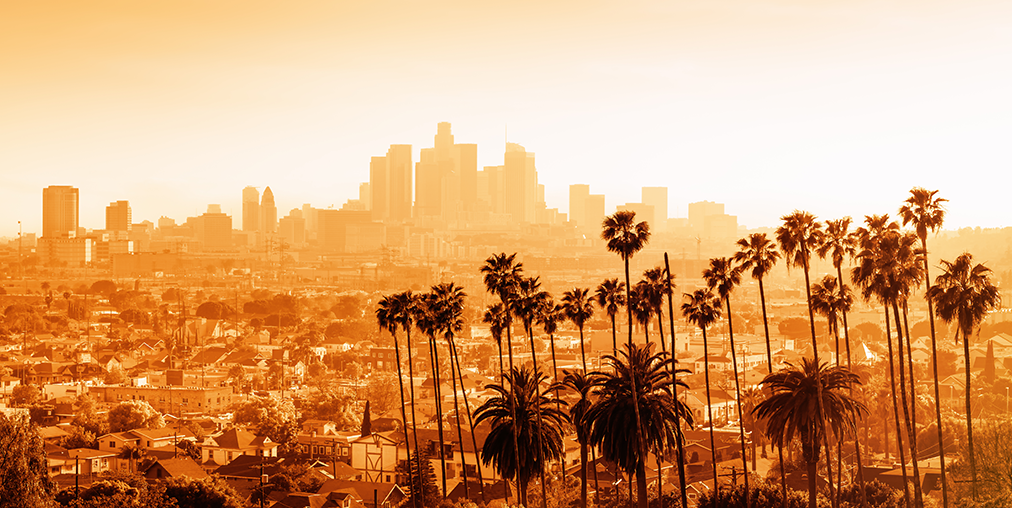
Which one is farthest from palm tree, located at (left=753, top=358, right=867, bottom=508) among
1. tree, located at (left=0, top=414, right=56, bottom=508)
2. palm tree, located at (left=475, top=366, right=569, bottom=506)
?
tree, located at (left=0, top=414, right=56, bottom=508)

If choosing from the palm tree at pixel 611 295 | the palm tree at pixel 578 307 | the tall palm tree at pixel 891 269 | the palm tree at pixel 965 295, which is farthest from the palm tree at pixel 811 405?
the palm tree at pixel 578 307

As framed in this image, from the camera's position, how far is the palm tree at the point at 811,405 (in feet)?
112

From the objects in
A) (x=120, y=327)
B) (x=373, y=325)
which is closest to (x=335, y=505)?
(x=373, y=325)

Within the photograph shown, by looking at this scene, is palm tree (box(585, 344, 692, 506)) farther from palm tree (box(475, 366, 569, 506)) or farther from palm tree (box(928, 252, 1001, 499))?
palm tree (box(928, 252, 1001, 499))

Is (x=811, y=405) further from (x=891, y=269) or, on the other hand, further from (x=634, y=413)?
(x=891, y=269)

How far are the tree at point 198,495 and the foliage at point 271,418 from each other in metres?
26.1

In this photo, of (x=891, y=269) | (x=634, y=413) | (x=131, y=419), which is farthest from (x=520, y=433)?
(x=131, y=419)

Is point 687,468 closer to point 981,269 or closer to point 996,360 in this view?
point 981,269

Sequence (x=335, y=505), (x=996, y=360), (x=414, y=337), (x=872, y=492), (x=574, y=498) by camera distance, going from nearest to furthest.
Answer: (x=872, y=492), (x=574, y=498), (x=335, y=505), (x=996, y=360), (x=414, y=337)

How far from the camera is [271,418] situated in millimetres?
79812

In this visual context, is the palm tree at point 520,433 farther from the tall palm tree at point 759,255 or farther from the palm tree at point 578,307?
the tall palm tree at point 759,255

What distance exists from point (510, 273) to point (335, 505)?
17701mm

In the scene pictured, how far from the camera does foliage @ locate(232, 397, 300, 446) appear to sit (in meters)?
76.3

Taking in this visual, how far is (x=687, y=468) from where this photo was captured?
55500 millimetres
